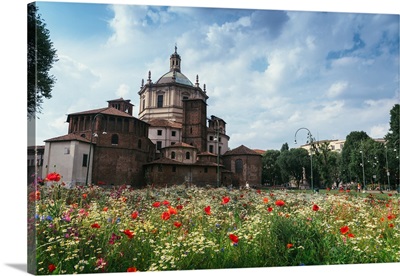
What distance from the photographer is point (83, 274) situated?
376 cm

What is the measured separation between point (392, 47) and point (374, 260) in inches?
149

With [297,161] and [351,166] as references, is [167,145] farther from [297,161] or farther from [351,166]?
[297,161]

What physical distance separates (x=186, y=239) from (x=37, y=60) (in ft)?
11.3

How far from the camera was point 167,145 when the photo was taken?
29516mm

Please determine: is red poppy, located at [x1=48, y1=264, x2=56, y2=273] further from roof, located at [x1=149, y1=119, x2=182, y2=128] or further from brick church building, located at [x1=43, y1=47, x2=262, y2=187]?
roof, located at [x1=149, y1=119, x2=182, y2=128]

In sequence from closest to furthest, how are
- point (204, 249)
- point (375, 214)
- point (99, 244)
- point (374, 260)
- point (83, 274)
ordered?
point (83, 274) < point (99, 244) < point (204, 249) < point (374, 260) < point (375, 214)

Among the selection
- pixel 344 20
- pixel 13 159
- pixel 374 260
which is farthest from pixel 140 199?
pixel 344 20

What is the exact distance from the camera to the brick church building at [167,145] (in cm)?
1149

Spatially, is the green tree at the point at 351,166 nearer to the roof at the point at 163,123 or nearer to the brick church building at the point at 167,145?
the brick church building at the point at 167,145

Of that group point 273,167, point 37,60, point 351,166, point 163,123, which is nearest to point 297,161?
point 351,166

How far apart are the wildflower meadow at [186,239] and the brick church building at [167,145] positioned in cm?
223

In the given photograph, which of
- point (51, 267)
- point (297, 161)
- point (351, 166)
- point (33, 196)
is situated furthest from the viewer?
point (351, 166)

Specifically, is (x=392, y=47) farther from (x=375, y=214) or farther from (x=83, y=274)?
(x=83, y=274)

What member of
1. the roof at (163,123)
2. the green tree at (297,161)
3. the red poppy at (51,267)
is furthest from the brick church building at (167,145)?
the red poppy at (51,267)
